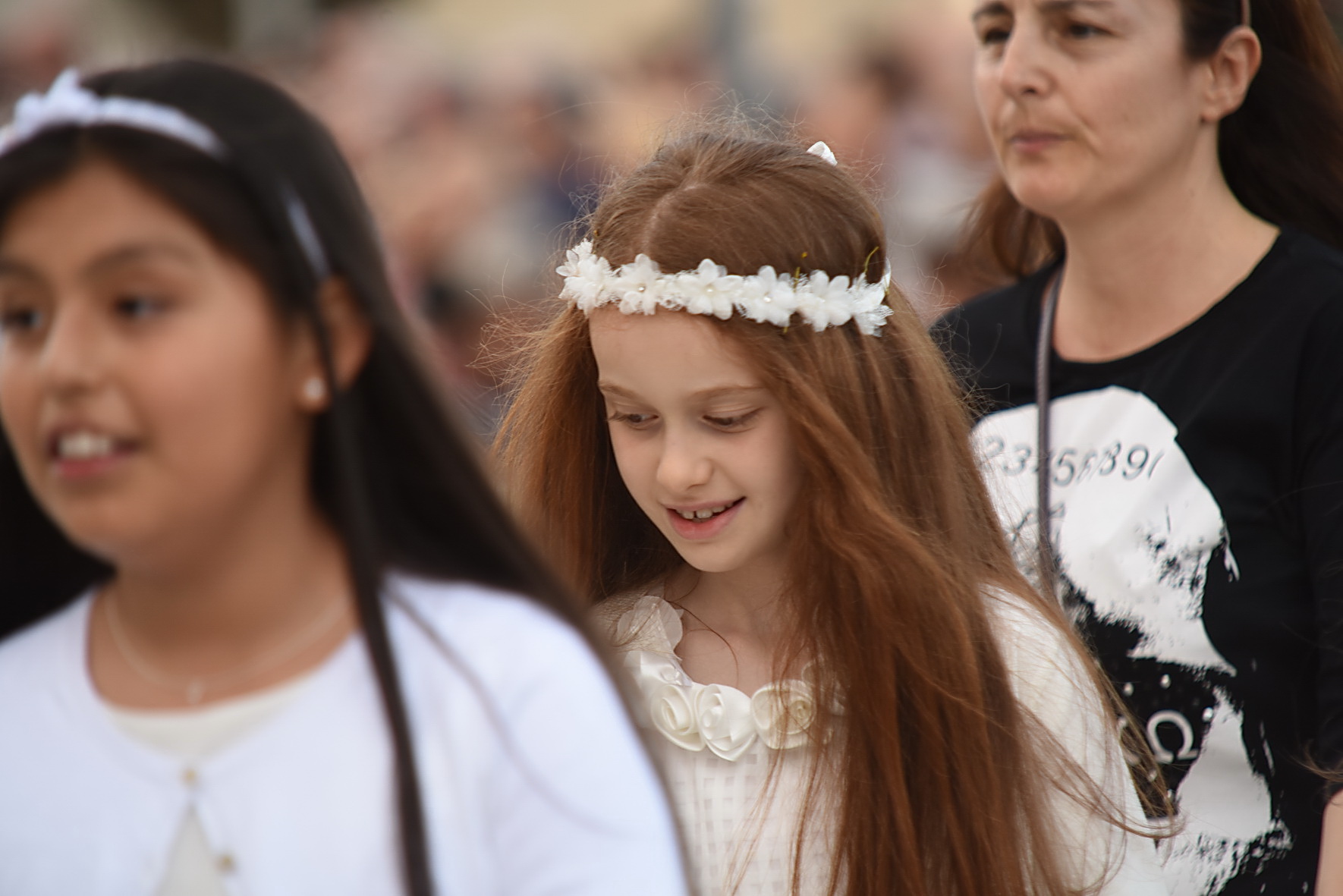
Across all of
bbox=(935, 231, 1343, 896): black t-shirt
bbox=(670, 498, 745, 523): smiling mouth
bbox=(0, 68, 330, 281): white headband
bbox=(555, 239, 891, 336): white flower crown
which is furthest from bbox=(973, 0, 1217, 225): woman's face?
bbox=(0, 68, 330, 281): white headband

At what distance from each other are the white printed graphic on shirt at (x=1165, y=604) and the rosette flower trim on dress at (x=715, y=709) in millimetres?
621

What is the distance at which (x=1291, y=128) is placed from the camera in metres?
2.63

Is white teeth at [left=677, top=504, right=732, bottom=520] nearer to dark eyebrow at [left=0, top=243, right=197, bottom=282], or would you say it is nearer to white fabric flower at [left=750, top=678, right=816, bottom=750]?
white fabric flower at [left=750, top=678, right=816, bottom=750]

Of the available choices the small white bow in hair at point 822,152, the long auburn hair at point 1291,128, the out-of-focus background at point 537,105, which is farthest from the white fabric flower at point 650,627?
the out-of-focus background at point 537,105

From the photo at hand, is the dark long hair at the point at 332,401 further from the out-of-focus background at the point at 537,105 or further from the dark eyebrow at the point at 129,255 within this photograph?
the out-of-focus background at the point at 537,105

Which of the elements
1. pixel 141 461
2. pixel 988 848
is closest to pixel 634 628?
pixel 988 848

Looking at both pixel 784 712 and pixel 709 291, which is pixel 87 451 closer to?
pixel 709 291

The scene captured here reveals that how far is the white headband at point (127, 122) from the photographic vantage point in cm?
134

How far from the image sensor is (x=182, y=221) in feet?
4.31

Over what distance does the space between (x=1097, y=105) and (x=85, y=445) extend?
6.02 feet

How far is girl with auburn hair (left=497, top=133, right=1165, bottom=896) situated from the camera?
205 centimetres

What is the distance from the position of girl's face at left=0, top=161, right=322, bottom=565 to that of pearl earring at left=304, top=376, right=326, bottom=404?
50mm

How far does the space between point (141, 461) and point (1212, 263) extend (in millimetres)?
1917

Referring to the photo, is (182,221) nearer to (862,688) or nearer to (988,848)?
(862,688)
